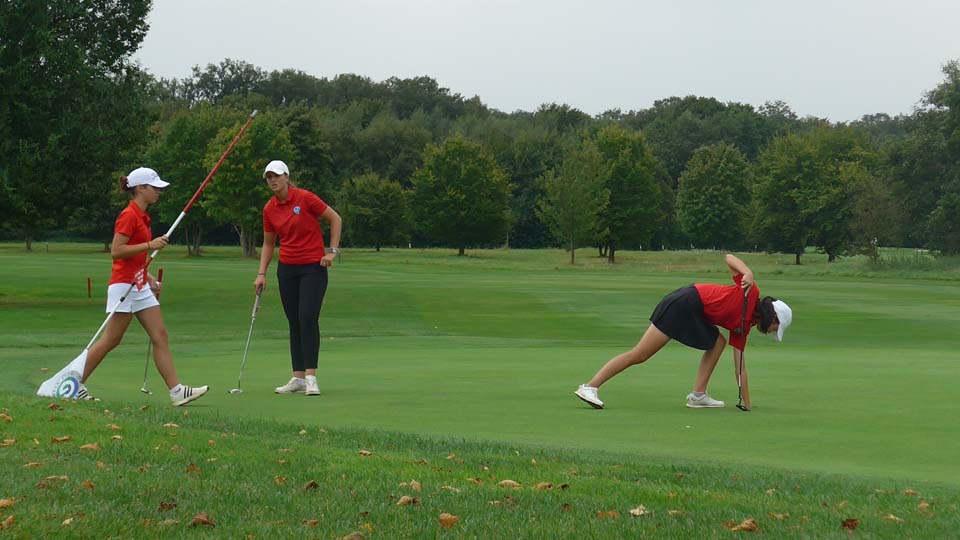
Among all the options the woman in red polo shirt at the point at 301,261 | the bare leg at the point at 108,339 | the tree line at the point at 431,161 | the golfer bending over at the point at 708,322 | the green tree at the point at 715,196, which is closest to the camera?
the golfer bending over at the point at 708,322

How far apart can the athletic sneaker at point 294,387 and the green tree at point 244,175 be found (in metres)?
77.1

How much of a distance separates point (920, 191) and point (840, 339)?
59.0 meters

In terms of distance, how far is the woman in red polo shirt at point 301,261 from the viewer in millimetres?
12906

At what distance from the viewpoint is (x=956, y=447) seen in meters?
9.45

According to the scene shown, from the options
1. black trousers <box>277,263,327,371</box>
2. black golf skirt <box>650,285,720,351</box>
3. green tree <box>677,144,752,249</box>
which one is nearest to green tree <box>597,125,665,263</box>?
green tree <box>677,144,752,249</box>

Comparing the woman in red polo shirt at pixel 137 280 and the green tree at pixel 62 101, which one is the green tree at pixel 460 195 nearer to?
the green tree at pixel 62 101

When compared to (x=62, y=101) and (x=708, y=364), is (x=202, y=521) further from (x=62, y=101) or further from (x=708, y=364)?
(x=62, y=101)

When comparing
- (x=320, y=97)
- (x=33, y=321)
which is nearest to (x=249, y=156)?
(x=33, y=321)

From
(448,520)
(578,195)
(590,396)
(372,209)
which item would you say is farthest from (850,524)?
(372,209)

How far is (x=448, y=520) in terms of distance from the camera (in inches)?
248

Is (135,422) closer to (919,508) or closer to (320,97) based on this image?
(919,508)

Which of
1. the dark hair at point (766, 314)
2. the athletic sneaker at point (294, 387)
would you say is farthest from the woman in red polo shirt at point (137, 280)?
the dark hair at point (766, 314)

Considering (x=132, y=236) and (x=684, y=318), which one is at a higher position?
(x=132, y=236)

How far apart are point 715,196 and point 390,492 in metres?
117
